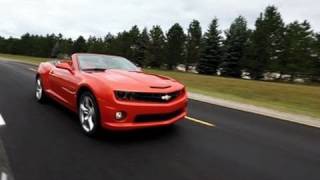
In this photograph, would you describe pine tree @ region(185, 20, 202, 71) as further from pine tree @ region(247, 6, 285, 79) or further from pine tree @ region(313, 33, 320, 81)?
pine tree @ region(313, 33, 320, 81)

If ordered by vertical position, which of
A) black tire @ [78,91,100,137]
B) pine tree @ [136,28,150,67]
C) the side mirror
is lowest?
pine tree @ [136,28,150,67]

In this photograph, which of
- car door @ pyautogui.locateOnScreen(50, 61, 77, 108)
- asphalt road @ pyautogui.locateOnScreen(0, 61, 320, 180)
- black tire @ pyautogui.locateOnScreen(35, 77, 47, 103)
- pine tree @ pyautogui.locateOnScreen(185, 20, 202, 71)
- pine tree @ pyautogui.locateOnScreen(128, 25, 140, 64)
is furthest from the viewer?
pine tree @ pyautogui.locateOnScreen(128, 25, 140, 64)

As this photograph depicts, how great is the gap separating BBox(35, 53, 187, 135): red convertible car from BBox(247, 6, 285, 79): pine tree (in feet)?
161

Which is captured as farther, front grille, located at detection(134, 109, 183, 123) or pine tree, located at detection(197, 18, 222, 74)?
pine tree, located at detection(197, 18, 222, 74)

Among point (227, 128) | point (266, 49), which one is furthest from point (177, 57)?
point (227, 128)

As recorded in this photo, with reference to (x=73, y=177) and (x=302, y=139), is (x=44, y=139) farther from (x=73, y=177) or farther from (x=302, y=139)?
(x=302, y=139)

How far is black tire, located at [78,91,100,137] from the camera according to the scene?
20.0ft

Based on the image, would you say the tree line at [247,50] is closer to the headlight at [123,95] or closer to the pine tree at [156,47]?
the pine tree at [156,47]

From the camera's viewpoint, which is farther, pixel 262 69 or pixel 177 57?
pixel 177 57

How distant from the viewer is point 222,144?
243 inches

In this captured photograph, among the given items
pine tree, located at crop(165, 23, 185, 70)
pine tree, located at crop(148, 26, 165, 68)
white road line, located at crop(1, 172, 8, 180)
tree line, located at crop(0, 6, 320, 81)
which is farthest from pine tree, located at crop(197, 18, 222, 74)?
white road line, located at crop(1, 172, 8, 180)

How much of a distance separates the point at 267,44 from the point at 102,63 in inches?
2075

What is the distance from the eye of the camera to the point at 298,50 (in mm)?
53219

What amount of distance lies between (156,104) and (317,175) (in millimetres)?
2541
